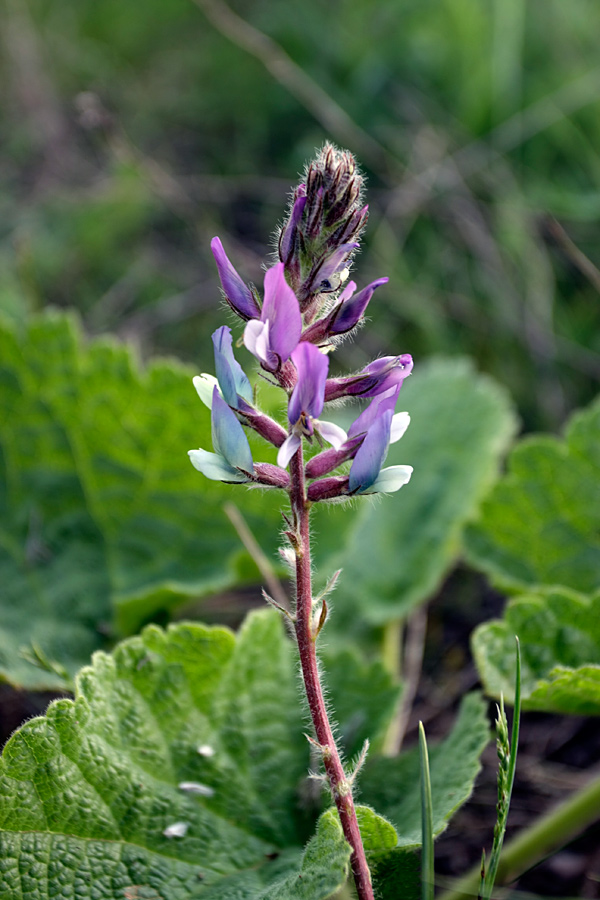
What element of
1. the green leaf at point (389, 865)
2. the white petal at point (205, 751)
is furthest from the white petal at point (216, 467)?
the white petal at point (205, 751)

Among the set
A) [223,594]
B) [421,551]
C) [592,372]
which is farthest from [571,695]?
[592,372]

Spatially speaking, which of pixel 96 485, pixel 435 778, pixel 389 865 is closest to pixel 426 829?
pixel 389 865

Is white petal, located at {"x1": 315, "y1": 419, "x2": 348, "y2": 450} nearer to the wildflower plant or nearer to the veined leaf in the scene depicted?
the wildflower plant

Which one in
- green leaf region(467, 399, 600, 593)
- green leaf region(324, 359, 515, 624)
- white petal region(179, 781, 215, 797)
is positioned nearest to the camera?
white petal region(179, 781, 215, 797)

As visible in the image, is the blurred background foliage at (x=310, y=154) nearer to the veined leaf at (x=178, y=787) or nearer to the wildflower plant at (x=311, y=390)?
the veined leaf at (x=178, y=787)

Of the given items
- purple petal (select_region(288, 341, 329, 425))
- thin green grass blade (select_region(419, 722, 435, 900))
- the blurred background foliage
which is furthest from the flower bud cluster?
the blurred background foliage

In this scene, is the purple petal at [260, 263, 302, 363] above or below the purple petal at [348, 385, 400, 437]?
above

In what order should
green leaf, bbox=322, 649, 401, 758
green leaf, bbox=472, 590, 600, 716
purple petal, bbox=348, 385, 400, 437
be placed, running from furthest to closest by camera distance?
green leaf, bbox=322, 649, 401, 758 → green leaf, bbox=472, 590, 600, 716 → purple petal, bbox=348, 385, 400, 437
